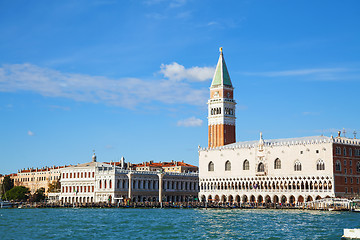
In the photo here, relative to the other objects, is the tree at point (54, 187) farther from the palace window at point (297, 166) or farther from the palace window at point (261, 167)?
the palace window at point (297, 166)

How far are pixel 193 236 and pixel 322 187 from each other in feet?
149

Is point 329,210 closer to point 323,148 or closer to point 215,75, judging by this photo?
point 323,148

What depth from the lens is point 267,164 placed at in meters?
93.8

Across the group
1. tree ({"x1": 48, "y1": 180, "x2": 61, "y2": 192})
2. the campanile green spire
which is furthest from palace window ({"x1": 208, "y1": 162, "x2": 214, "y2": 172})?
tree ({"x1": 48, "y1": 180, "x2": 61, "y2": 192})

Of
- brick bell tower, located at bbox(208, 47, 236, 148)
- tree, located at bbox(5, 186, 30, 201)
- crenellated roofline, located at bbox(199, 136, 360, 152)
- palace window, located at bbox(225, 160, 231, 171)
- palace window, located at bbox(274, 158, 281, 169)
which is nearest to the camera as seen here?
crenellated roofline, located at bbox(199, 136, 360, 152)

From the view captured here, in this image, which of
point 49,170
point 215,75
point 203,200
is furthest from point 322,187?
point 49,170

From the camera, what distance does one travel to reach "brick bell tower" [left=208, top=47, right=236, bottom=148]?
110 meters

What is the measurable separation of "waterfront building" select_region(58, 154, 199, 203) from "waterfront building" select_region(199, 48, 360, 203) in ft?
31.3

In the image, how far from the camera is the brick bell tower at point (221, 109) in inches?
4313

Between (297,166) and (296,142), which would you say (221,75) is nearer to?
(296,142)

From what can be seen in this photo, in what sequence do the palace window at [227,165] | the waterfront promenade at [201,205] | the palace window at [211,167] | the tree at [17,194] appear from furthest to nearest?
the tree at [17,194], the palace window at [211,167], the palace window at [227,165], the waterfront promenade at [201,205]

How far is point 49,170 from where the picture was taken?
13212 cm

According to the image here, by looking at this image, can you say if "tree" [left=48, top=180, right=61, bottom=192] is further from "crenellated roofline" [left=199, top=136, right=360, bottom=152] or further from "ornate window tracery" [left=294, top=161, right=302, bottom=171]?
"ornate window tracery" [left=294, top=161, right=302, bottom=171]

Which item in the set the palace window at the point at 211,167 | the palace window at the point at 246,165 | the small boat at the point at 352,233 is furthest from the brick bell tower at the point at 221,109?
the small boat at the point at 352,233
